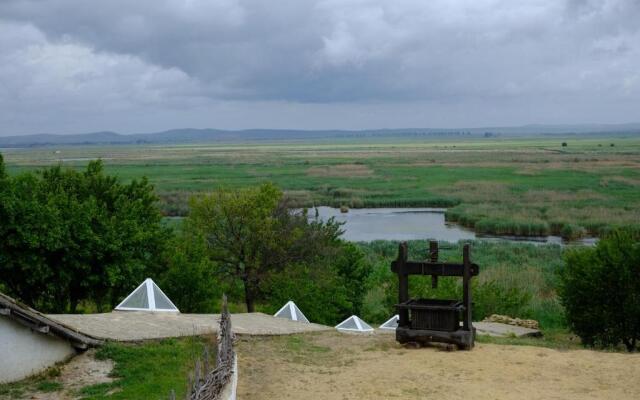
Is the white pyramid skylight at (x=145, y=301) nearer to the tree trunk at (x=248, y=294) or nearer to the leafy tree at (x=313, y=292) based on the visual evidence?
the leafy tree at (x=313, y=292)

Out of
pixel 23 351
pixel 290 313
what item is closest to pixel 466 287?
pixel 290 313

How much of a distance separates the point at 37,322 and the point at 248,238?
1753cm

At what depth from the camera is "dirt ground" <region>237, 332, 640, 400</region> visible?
1393 centimetres

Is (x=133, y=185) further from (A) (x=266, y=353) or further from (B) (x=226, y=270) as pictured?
(A) (x=266, y=353)

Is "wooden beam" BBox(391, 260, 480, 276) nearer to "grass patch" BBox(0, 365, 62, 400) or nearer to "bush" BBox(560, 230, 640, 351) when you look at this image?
"grass patch" BBox(0, 365, 62, 400)

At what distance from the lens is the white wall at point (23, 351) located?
1433cm

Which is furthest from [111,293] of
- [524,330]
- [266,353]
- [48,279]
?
[524,330]

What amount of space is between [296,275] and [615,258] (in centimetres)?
1252

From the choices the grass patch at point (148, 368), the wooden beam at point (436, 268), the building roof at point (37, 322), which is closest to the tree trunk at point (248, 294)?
the grass patch at point (148, 368)

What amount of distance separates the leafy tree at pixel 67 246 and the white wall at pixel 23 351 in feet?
26.5

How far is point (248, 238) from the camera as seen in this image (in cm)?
3186

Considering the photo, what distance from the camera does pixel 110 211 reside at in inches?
1128

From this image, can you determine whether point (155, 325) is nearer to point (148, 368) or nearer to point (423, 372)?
point (148, 368)

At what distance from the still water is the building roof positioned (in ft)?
102
